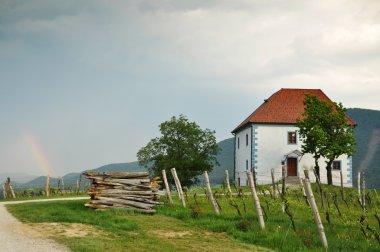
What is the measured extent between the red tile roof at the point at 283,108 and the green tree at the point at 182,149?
769 centimetres

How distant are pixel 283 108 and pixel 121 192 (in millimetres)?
31213

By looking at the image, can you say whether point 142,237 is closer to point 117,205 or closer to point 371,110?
point 117,205

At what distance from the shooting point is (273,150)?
45.3 metres

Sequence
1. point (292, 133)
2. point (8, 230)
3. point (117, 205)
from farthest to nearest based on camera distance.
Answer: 1. point (292, 133)
2. point (117, 205)
3. point (8, 230)

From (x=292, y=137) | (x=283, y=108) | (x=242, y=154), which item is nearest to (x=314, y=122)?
(x=292, y=137)

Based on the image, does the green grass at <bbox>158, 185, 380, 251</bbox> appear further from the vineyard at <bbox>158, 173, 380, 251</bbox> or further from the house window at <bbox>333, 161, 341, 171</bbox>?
the house window at <bbox>333, 161, 341, 171</bbox>

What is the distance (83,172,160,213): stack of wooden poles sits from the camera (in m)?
18.1

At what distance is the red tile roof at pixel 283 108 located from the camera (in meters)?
45.1

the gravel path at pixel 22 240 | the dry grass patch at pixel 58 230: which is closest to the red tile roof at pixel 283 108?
the dry grass patch at pixel 58 230

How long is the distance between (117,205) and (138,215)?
4.55 feet

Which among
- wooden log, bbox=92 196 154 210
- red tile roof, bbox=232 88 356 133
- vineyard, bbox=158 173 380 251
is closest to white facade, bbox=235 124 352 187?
red tile roof, bbox=232 88 356 133

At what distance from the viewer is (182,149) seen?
5394 centimetres

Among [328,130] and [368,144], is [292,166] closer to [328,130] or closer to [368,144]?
[328,130]

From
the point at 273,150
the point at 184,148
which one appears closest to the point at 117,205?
the point at 273,150
